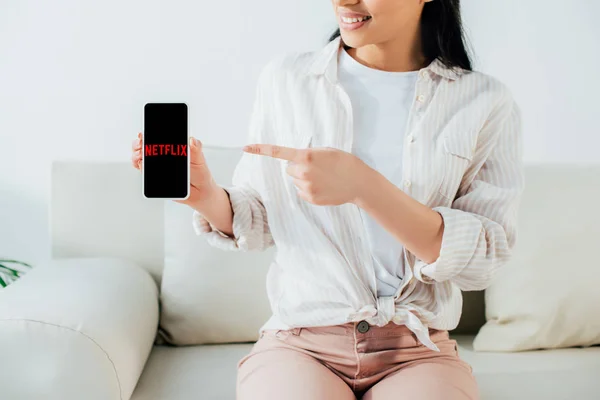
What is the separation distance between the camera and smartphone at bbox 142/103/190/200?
3.10ft

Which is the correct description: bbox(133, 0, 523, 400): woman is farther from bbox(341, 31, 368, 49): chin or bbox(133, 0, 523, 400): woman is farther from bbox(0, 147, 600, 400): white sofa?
bbox(0, 147, 600, 400): white sofa

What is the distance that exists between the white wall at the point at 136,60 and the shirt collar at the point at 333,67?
775 millimetres

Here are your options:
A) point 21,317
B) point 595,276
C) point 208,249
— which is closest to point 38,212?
point 208,249

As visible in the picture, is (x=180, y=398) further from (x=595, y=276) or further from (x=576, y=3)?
(x=576, y=3)

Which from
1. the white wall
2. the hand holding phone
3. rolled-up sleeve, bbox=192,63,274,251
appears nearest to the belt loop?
rolled-up sleeve, bbox=192,63,274,251

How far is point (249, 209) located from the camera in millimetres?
1148

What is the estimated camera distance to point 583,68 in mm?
2064

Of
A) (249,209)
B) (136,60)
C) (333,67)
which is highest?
(333,67)

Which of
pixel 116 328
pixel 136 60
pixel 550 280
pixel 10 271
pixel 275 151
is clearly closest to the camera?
pixel 275 151

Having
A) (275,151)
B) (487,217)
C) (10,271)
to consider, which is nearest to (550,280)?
(487,217)

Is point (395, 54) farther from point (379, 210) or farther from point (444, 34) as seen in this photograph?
point (379, 210)

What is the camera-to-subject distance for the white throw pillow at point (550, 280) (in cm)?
159

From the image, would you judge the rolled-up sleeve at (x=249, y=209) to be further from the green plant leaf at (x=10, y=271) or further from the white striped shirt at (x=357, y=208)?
the green plant leaf at (x=10, y=271)

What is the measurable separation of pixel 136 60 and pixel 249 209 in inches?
37.8
